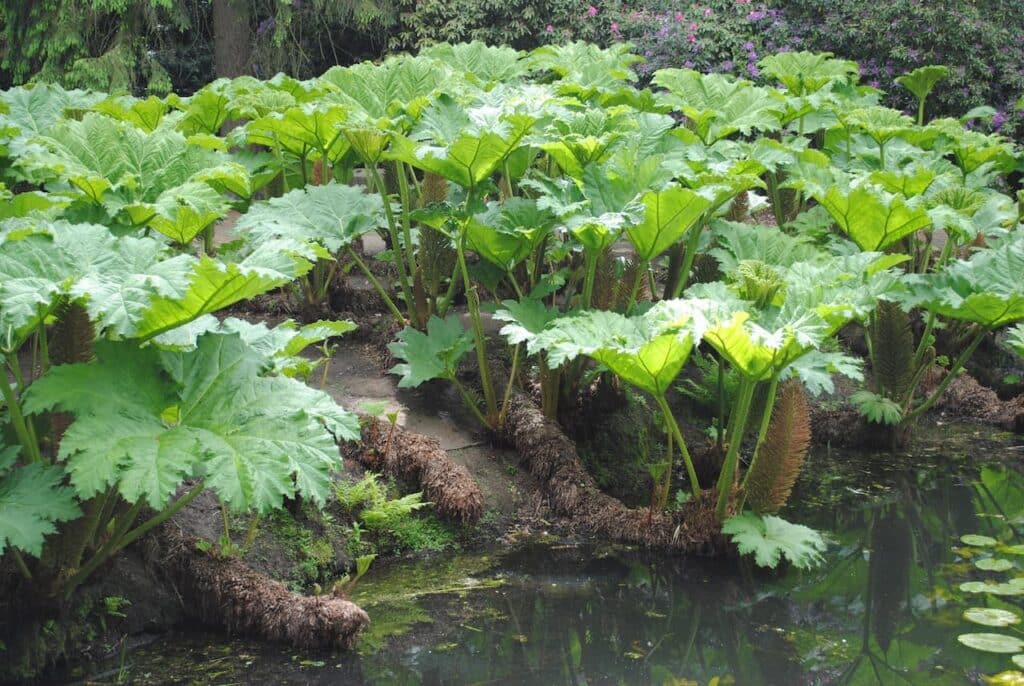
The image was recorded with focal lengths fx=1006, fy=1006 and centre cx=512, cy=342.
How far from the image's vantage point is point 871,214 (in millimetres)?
5305

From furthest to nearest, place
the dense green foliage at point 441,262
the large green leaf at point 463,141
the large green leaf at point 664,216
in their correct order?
the large green leaf at point 463,141
the large green leaf at point 664,216
the dense green foliage at point 441,262

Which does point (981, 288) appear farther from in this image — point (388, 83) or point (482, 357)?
point (388, 83)

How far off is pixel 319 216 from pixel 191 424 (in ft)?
7.58

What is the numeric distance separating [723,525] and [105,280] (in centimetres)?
260

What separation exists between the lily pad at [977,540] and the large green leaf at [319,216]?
318 centimetres

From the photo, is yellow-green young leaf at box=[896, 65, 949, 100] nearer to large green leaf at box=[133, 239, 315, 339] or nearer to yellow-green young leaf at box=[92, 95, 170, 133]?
yellow-green young leaf at box=[92, 95, 170, 133]

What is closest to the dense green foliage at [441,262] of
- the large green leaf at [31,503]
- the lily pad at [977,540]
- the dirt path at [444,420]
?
the large green leaf at [31,503]

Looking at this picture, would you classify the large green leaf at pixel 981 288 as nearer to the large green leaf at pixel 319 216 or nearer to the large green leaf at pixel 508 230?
the large green leaf at pixel 508 230

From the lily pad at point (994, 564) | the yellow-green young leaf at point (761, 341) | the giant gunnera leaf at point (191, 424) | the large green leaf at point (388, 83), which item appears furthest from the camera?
the large green leaf at point (388, 83)

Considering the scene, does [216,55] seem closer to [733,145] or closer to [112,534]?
[733,145]

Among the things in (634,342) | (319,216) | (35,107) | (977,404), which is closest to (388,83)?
(319,216)

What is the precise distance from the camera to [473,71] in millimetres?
6734

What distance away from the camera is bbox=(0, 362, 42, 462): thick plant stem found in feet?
9.69

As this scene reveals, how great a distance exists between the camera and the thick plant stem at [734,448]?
4047mm
